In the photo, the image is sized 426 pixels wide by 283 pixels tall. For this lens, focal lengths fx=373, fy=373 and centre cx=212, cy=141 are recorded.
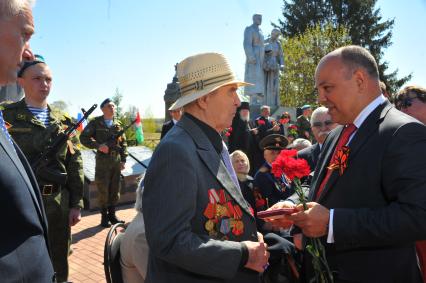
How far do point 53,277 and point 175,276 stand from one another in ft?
1.84

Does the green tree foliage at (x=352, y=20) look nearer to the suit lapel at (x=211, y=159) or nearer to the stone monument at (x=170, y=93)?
the stone monument at (x=170, y=93)

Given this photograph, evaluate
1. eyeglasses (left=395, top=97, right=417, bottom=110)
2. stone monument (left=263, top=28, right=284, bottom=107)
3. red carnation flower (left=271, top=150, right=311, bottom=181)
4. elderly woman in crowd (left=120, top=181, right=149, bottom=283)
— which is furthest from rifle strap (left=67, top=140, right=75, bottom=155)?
stone monument (left=263, top=28, right=284, bottom=107)

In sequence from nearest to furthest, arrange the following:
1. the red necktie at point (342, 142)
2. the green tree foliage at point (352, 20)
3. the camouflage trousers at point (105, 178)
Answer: the red necktie at point (342, 142)
the camouflage trousers at point (105, 178)
the green tree foliage at point (352, 20)

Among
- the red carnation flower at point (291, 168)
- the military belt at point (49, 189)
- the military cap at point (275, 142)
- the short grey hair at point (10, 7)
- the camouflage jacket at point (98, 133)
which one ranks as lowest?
the military belt at point (49, 189)

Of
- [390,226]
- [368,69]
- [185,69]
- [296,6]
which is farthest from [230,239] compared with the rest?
[296,6]

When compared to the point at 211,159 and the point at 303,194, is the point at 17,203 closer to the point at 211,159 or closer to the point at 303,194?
the point at 211,159

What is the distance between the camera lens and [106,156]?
7.13 metres

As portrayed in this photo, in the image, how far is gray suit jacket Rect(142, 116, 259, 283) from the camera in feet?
5.44

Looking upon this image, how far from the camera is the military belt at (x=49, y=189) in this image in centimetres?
335

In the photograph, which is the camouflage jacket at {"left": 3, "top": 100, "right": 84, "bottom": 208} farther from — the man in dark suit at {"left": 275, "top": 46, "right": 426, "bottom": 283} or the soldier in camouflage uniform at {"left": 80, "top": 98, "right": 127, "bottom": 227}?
the soldier in camouflage uniform at {"left": 80, "top": 98, "right": 127, "bottom": 227}

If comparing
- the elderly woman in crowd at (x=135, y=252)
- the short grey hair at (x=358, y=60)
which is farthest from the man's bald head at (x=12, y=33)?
the short grey hair at (x=358, y=60)

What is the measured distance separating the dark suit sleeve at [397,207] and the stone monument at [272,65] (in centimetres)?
1570

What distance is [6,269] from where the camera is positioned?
1242 millimetres

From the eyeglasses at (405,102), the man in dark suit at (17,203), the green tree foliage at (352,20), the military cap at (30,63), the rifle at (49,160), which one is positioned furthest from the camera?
the green tree foliage at (352,20)
